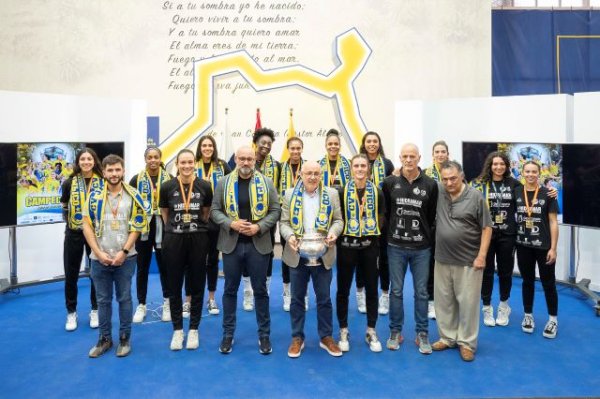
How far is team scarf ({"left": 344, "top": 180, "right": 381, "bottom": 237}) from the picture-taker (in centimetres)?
365

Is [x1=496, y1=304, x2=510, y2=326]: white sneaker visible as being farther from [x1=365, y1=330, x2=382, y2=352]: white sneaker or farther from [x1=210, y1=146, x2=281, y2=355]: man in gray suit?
[x1=210, y1=146, x2=281, y2=355]: man in gray suit

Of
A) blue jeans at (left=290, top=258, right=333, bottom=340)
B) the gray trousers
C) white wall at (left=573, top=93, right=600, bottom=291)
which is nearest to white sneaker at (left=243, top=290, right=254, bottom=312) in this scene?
blue jeans at (left=290, top=258, right=333, bottom=340)

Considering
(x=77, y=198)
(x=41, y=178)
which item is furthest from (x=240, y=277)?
(x=41, y=178)

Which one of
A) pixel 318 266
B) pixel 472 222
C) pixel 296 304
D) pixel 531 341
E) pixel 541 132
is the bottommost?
pixel 531 341

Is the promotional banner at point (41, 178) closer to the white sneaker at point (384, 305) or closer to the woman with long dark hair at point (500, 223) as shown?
the white sneaker at point (384, 305)

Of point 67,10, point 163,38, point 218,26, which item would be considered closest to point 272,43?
point 218,26

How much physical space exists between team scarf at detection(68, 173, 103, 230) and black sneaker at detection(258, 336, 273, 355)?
70.5 inches

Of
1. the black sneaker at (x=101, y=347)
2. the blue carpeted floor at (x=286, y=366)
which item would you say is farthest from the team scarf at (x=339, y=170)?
the black sneaker at (x=101, y=347)

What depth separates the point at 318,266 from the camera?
3.63m

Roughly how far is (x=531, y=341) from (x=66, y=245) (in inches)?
152

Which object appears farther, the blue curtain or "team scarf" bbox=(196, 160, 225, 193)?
the blue curtain

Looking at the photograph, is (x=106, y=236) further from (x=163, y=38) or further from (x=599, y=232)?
(x=599, y=232)

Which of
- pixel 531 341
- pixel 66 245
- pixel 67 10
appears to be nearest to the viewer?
pixel 531 341

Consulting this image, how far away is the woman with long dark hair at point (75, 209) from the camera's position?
4.14 meters
